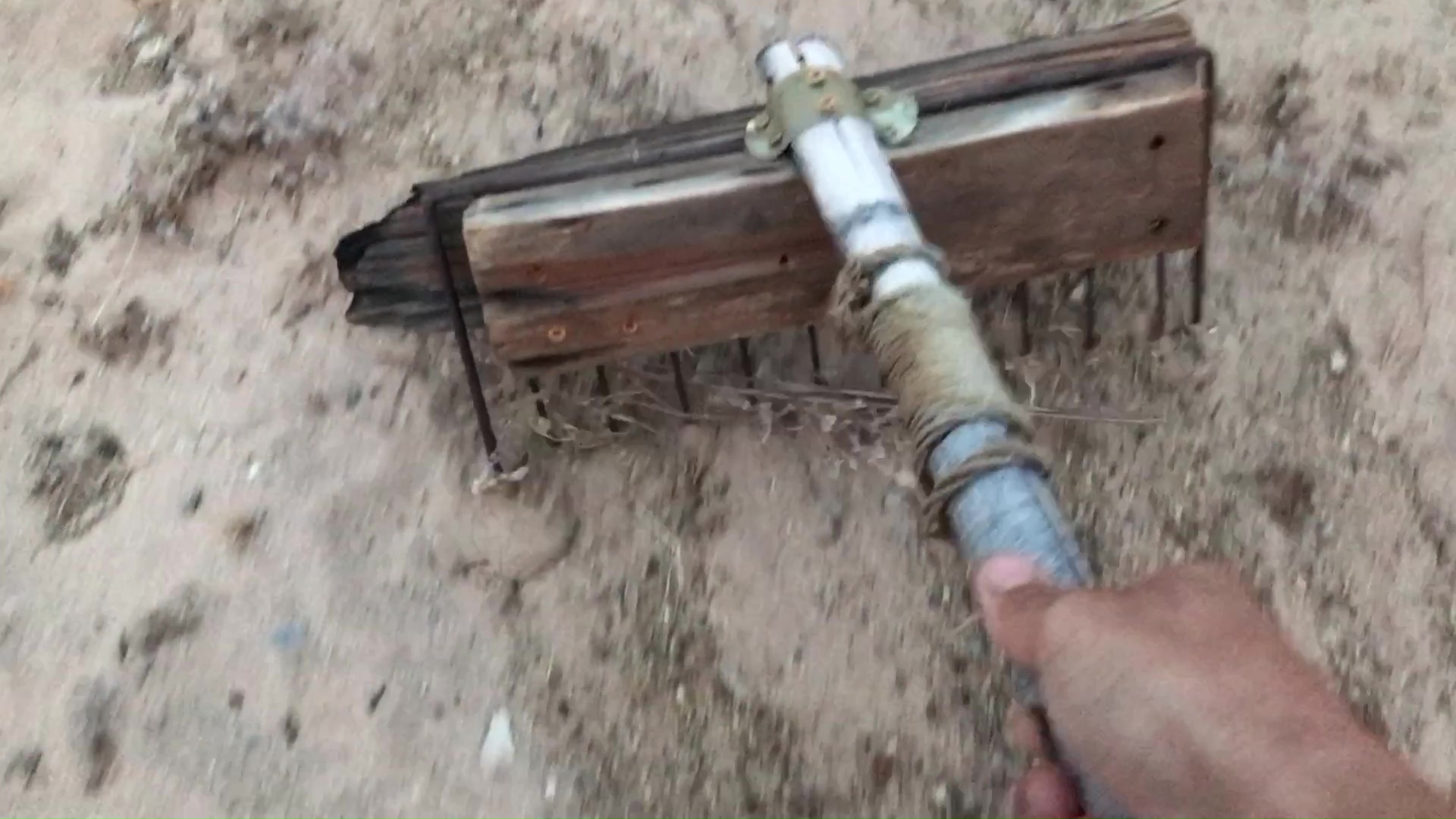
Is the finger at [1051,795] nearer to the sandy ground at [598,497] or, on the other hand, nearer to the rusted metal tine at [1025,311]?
the sandy ground at [598,497]

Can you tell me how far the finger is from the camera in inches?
40.8

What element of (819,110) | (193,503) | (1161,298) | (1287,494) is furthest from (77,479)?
(1287,494)

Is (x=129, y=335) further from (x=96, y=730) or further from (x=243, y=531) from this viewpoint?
(x=96, y=730)

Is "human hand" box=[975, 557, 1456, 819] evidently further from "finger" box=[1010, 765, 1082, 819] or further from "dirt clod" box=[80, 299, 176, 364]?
"dirt clod" box=[80, 299, 176, 364]

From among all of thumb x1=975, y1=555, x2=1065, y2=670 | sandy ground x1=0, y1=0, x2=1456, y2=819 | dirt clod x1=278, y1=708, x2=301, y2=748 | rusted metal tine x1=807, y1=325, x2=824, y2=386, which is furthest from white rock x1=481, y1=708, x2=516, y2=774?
thumb x1=975, y1=555, x2=1065, y2=670

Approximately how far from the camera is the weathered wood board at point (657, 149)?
1.58m

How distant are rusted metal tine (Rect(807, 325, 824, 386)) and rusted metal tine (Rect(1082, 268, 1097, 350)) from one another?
0.34 meters

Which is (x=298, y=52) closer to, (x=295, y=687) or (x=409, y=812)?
(x=295, y=687)

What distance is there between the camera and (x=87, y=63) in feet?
7.54

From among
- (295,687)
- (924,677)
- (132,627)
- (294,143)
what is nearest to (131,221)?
(294,143)

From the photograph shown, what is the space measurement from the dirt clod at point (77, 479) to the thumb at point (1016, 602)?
124 centimetres

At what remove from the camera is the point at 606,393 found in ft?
5.96

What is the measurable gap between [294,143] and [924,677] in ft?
4.20

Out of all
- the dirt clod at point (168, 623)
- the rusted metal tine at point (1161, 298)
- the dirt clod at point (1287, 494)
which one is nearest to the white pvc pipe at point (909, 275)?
the rusted metal tine at point (1161, 298)
